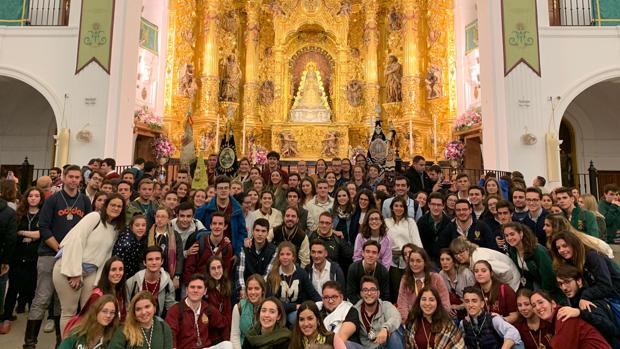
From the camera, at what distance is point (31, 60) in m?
11.5

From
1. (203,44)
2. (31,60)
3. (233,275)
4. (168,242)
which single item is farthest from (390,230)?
(203,44)

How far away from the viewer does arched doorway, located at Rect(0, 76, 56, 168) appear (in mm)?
14203

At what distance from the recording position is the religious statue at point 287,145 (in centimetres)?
1666

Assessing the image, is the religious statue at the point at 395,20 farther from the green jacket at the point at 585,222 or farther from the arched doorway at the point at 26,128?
the green jacket at the point at 585,222

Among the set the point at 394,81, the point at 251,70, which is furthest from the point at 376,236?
the point at 251,70

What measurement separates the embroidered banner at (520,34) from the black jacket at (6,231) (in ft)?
33.6

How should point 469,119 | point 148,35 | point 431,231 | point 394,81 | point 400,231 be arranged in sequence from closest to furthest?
point 400,231 < point 431,231 < point 469,119 < point 148,35 < point 394,81

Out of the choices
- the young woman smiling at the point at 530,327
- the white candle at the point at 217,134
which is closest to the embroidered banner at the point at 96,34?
the white candle at the point at 217,134

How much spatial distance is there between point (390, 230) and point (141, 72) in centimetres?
1149

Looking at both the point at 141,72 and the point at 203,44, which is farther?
the point at 203,44

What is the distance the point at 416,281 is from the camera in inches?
178

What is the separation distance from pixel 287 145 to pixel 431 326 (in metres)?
13.0

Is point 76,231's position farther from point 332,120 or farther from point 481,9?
point 332,120

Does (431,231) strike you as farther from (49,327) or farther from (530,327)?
(49,327)
